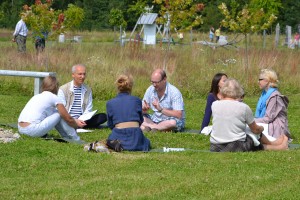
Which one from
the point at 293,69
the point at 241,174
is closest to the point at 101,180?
the point at 241,174

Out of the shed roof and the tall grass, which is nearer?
the tall grass

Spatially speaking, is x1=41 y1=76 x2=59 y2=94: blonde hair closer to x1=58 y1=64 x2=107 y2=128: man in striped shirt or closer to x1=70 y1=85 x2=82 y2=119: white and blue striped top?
x1=58 y1=64 x2=107 y2=128: man in striped shirt

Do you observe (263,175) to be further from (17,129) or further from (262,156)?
(17,129)

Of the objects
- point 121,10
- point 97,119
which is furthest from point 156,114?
point 121,10

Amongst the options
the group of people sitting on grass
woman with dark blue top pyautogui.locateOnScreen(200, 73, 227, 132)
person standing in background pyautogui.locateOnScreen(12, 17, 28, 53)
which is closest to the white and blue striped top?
the group of people sitting on grass

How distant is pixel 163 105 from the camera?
13062 millimetres

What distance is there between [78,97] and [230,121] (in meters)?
3.69

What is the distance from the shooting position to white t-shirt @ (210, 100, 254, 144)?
1039cm

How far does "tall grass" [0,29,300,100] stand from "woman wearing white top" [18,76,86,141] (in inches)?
279

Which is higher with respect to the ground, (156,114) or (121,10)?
(121,10)

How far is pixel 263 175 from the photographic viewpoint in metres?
8.76

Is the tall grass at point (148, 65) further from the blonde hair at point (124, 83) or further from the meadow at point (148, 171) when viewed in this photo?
the blonde hair at point (124, 83)

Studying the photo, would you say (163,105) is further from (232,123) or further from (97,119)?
(232,123)

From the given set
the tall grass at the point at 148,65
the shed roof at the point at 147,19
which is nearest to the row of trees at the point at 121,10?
the shed roof at the point at 147,19
